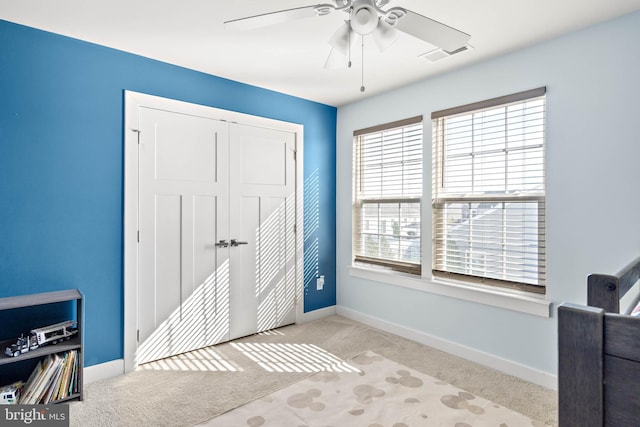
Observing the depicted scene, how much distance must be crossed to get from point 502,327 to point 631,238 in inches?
42.7

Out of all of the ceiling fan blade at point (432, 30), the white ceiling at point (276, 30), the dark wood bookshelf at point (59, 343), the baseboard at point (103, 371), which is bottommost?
the baseboard at point (103, 371)

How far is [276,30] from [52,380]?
8.89 feet

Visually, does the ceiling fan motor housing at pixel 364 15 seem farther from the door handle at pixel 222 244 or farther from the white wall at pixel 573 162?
the door handle at pixel 222 244

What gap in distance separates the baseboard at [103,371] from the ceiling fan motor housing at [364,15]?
289cm

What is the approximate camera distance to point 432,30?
1651 mm

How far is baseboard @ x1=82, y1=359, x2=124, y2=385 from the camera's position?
2.60 meters

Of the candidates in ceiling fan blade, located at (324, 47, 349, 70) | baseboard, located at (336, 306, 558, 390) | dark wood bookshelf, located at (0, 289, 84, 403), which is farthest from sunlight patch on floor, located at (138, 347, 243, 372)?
ceiling fan blade, located at (324, 47, 349, 70)

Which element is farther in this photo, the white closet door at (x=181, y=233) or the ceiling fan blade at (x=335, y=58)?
the white closet door at (x=181, y=233)

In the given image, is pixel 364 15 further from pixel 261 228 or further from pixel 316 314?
pixel 316 314

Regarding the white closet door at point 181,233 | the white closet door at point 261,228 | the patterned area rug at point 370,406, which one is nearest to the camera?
the patterned area rug at point 370,406

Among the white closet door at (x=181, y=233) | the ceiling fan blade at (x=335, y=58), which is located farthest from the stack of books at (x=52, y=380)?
the ceiling fan blade at (x=335, y=58)

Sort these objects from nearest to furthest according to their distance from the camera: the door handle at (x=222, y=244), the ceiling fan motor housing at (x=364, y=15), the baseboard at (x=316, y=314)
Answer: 1. the ceiling fan motor housing at (x=364, y=15)
2. the door handle at (x=222, y=244)
3. the baseboard at (x=316, y=314)

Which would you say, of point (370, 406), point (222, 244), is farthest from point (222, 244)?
point (370, 406)

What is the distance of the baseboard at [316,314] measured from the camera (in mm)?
3947
